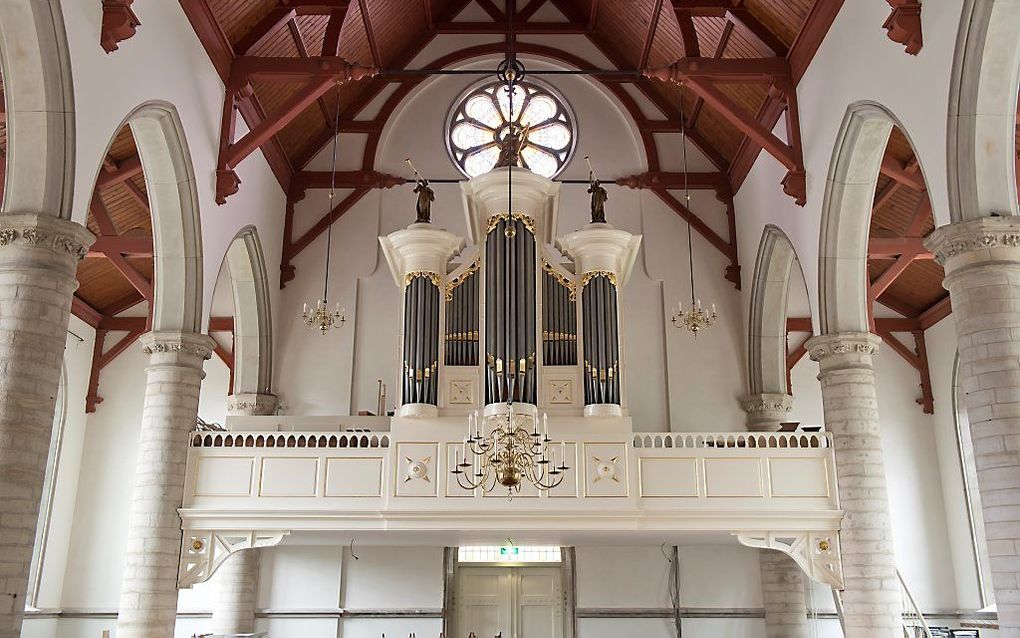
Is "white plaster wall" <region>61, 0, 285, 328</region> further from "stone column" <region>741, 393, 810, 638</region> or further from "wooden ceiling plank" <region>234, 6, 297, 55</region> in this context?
"stone column" <region>741, 393, 810, 638</region>

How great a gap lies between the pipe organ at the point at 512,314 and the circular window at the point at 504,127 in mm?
5641

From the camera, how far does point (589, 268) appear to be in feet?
45.5

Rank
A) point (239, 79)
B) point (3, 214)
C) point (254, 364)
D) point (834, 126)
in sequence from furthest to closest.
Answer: point (254, 364), point (239, 79), point (834, 126), point (3, 214)

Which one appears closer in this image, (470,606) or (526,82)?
(470,606)

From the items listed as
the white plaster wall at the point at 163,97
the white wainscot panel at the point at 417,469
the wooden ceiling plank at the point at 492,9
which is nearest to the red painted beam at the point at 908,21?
the white wainscot panel at the point at 417,469

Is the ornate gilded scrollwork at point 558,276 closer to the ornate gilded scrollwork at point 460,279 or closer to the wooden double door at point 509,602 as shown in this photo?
the ornate gilded scrollwork at point 460,279

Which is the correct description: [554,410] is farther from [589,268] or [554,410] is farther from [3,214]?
[3,214]

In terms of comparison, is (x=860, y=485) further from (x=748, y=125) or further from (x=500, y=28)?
(x=500, y=28)

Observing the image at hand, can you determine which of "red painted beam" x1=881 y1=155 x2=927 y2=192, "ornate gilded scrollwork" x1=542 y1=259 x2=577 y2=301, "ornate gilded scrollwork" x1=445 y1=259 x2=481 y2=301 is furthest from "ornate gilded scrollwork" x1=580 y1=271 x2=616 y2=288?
"red painted beam" x1=881 y1=155 x2=927 y2=192

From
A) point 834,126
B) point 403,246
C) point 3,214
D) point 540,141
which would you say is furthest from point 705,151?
point 3,214

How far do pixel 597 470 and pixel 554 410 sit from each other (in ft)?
3.53

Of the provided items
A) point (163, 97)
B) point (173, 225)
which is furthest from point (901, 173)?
point (173, 225)

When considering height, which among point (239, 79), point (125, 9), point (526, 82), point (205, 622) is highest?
point (526, 82)

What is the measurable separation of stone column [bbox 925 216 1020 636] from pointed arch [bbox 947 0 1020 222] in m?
0.34
